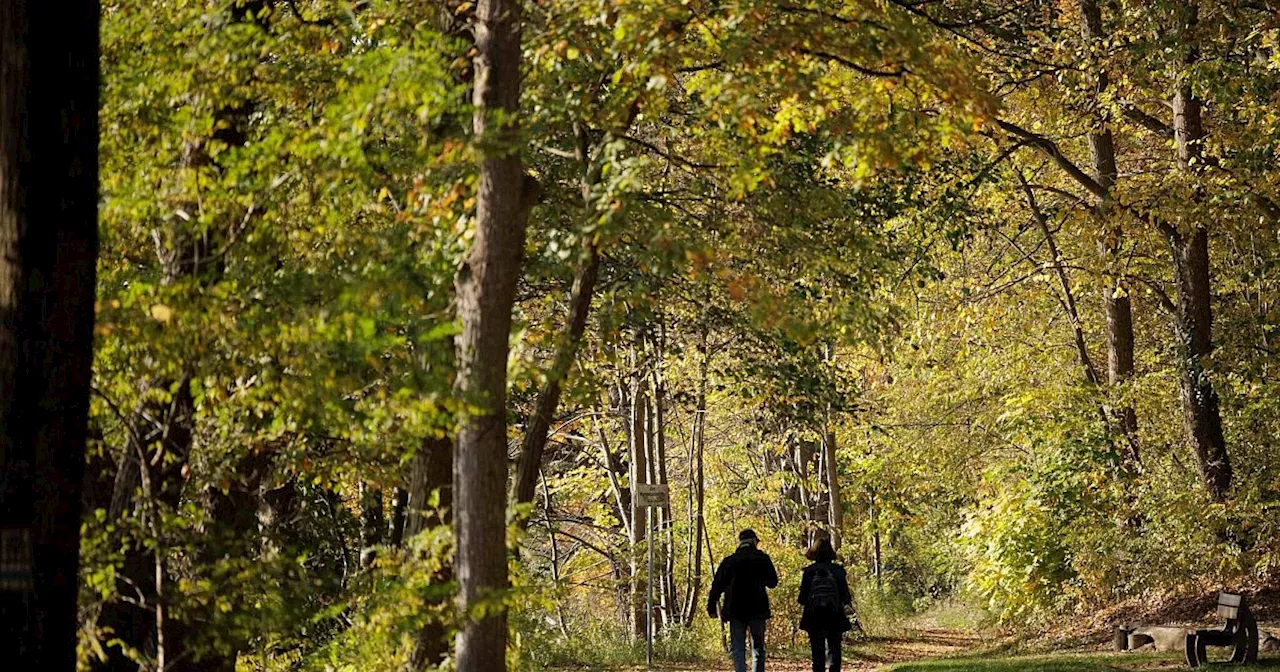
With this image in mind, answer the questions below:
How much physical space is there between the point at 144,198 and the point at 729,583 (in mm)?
8321

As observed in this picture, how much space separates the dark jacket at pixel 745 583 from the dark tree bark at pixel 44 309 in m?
8.83

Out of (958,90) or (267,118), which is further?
(958,90)

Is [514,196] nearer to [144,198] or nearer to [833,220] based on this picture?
[144,198]

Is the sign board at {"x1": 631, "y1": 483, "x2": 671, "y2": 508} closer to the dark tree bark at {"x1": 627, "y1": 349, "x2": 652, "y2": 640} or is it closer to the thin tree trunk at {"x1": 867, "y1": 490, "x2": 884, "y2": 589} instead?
the dark tree bark at {"x1": 627, "y1": 349, "x2": 652, "y2": 640}

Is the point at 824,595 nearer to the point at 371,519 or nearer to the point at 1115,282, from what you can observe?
the point at 371,519

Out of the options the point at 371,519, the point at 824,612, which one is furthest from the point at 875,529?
the point at 371,519

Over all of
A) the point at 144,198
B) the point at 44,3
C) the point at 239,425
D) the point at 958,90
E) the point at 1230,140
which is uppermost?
the point at 1230,140

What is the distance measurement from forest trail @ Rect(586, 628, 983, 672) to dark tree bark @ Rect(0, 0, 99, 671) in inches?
528

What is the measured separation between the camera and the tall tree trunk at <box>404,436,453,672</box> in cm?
1135

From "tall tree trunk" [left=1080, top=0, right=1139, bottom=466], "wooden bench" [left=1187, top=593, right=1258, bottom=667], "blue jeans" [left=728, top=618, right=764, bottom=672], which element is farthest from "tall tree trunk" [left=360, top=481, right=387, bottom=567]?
"tall tree trunk" [left=1080, top=0, right=1139, bottom=466]

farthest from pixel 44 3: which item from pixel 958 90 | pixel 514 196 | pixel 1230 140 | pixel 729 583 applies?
pixel 1230 140

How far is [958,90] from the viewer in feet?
36.3

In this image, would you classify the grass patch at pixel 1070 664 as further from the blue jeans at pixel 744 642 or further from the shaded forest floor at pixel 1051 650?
the blue jeans at pixel 744 642

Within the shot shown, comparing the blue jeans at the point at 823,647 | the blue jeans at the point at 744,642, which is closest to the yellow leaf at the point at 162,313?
the blue jeans at the point at 744,642
